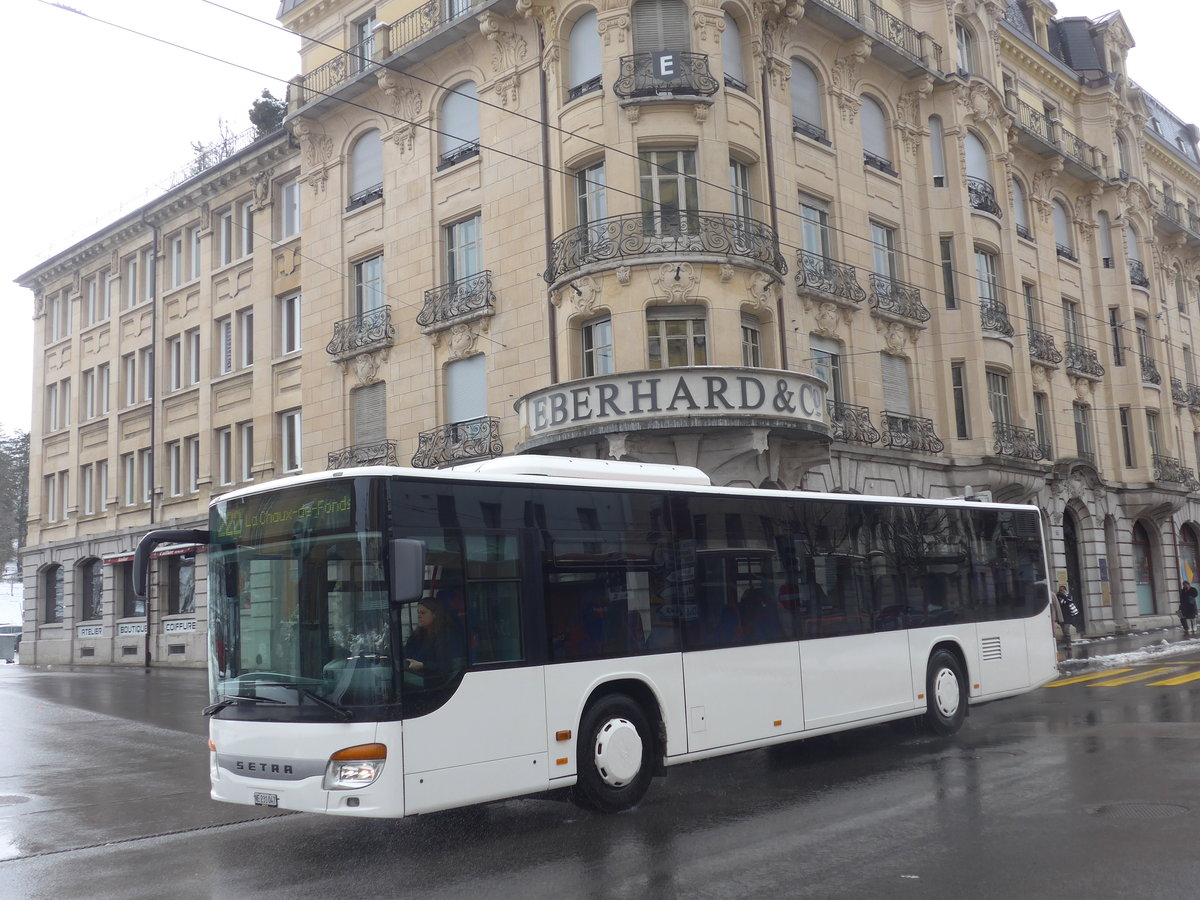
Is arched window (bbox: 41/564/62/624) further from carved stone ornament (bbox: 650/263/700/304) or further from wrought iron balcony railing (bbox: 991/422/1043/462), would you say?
wrought iron balcony railing (bbox: 991/422/1043/462)

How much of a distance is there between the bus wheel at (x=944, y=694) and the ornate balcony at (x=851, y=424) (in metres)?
10.9

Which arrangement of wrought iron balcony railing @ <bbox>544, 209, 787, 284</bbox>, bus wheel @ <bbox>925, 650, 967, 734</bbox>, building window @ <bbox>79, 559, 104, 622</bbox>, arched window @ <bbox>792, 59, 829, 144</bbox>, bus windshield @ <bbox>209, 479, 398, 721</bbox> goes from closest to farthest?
bus windshield @ <bbox>209, 479, 398, 721</bbox> → bus wheel @ <bbox>925, 650, 967, 734</bbox> → wrought iron balcony railing @ <bbox>544, 209, 787, 284</bbox> → arched window @ <bbox>792, 59, 829, 144</bbox> → building window @ <bbox>79, 559, 104, 622</bbox>

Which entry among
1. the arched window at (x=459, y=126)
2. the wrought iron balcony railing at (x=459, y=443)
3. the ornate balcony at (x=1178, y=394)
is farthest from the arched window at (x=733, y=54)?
the ornate balcony at (x=1178, y=394)

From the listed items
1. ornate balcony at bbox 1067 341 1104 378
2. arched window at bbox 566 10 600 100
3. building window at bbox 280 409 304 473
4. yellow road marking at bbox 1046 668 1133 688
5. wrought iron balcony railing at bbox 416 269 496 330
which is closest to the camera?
yellow road marking at bbox 1046 668 1133 688

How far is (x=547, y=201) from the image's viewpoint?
23047mm

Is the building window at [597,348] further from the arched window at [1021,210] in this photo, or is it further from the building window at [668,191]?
the arched window at [1021,210]

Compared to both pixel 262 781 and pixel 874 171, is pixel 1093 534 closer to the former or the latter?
pixel 874 171

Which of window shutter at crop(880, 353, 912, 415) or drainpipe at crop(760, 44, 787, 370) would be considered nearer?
drainpipe at crop(760, 44, 787, 370)

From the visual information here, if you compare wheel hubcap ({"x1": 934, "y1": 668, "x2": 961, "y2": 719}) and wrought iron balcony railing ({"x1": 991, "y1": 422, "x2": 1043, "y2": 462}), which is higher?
wrought iron balcony railing ({"x1": 991, "y1": 422, "x2": 1043, "y2": 462})

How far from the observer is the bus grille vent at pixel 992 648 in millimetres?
13641

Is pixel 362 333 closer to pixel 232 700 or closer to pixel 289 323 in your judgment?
pixel 289 323

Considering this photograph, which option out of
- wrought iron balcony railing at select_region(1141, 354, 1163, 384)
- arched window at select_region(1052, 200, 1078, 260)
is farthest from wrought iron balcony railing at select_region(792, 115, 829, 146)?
wrought iron balcony railing at select_region(1141, 354, 1163, 384)

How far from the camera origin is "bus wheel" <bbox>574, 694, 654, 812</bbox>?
8.89 metres

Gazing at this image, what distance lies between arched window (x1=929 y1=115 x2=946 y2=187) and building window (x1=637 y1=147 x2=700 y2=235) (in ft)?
33.3
